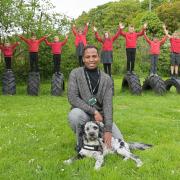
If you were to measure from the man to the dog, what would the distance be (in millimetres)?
148

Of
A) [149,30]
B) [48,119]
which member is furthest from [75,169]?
[149,30]

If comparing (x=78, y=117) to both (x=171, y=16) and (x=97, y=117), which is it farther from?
(x=171, y=16)

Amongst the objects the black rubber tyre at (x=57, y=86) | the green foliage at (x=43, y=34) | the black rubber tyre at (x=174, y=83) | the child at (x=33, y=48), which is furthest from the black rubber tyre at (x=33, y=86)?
the black rubber tyre at (x=174, y=83)

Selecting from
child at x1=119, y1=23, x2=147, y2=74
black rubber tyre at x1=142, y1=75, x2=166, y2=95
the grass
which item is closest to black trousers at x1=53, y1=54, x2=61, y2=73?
child at x1=119, y1=23, x2=147, y2=74

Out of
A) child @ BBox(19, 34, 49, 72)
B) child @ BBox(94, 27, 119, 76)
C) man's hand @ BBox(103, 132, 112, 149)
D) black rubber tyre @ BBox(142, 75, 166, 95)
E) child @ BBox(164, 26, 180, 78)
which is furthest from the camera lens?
child @ BBox(19, 34, 49, 72)

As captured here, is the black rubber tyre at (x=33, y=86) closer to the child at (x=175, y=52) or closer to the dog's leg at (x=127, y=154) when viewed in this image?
the child at (x=175, y=52)

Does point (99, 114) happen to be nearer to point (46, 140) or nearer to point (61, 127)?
point (46, 140)

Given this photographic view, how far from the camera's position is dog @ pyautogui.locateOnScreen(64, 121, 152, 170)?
645 cm

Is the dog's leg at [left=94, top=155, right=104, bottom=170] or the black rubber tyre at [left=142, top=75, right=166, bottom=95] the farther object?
the black rubber tyre at [left=142, top=75, right=166, bottom=95]

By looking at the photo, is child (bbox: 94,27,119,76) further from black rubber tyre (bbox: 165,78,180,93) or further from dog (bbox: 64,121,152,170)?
dog (bbox: 64,121,152,170)

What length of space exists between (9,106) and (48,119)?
3.49 metres

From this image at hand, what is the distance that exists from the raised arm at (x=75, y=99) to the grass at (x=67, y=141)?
79cm

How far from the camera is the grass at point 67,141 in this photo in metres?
6.26

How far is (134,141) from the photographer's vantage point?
8312mm
